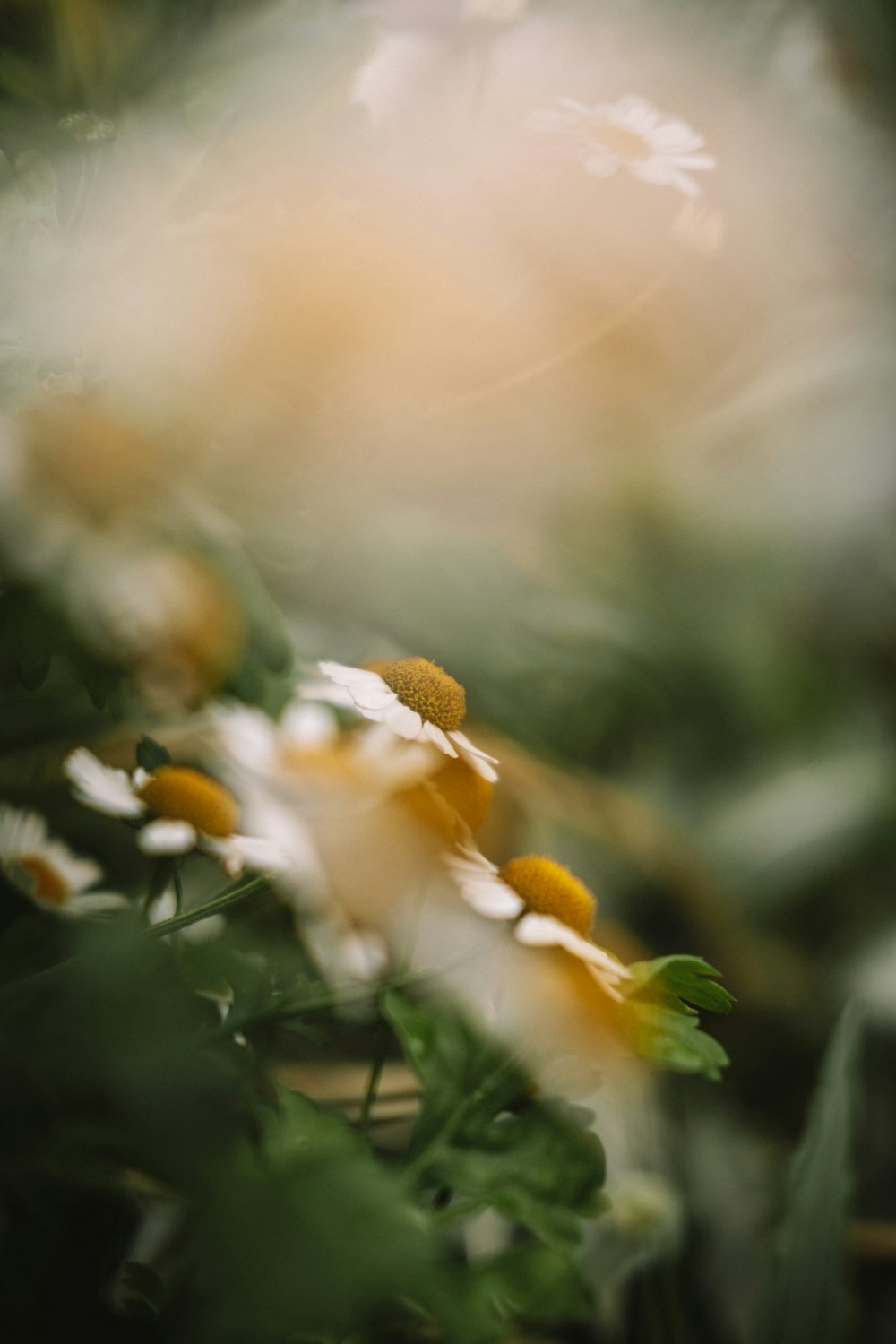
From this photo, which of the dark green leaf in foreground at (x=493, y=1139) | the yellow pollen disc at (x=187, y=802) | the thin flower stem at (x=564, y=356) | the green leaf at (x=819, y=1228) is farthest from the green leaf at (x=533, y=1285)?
the thin flower stem at (x=564, y=356)

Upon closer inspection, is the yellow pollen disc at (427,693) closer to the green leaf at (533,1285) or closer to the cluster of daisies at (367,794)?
the cluster of daisies at (367,794)

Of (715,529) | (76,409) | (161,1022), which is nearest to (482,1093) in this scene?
(161,1022)

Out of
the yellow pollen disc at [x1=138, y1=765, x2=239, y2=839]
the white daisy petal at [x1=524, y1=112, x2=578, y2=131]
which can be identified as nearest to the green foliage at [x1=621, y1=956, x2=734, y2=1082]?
the yellow pollen disc at [x1=138, y1=765, x2=239, y2=839]

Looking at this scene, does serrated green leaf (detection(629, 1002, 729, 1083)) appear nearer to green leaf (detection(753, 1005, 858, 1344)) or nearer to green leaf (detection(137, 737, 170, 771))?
green leaf (detection(137, 737, 170, 771))

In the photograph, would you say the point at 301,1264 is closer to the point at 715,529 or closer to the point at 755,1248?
the point at 755,1248

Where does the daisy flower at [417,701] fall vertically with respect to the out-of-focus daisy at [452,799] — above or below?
above

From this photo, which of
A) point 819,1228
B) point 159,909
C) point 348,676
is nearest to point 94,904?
point 159,909
